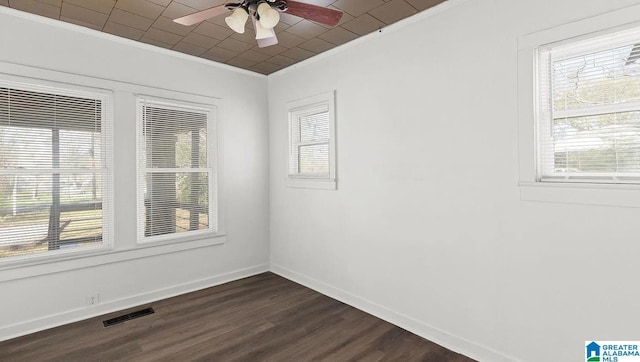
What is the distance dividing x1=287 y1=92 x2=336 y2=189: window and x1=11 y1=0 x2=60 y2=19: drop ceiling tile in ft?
8.22

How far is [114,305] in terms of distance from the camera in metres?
3.36

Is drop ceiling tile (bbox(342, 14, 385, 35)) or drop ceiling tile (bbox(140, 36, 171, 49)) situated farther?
drop ceiling tile (bbox(140, 36, 171, 49))

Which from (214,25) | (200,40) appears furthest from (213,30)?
(200,40)

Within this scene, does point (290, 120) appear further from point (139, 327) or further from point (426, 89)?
point (139, 327)

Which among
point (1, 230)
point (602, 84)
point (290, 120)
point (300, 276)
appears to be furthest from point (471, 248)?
point (1, 230)

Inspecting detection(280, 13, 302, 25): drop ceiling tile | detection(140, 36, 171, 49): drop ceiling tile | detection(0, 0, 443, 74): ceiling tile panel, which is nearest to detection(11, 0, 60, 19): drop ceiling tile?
detection(0, 0, 443, 74): ceiling tile panel

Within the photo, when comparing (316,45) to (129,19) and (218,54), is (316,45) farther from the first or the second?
(129,19)

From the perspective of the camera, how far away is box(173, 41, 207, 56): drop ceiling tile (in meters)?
3.59

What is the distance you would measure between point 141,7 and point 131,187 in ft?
5.94

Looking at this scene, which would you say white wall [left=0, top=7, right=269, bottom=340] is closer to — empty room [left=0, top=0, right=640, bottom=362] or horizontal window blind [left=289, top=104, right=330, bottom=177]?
empty room [left=0, top=0, right=640, bottom=362]

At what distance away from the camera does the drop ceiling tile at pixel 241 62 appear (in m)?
4.05

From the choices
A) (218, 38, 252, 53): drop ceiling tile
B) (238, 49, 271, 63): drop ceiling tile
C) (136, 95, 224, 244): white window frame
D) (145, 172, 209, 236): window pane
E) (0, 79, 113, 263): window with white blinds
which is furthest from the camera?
(238, 49, 271, 63): drop ceiling tile

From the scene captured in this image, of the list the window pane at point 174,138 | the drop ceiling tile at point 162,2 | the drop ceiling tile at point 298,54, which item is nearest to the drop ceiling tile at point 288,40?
the drop ceiling tile at point 298,54

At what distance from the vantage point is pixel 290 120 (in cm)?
439
